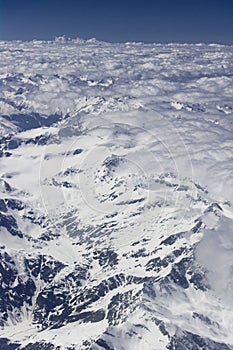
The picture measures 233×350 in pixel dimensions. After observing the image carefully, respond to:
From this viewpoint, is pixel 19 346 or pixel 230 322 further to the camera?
pixel 19 346

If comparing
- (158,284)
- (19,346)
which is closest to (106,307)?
(158,284)

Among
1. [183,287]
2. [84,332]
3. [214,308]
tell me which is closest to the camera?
[84,332]

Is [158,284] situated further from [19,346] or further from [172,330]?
[19,346]

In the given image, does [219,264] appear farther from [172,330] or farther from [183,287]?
[172,330]

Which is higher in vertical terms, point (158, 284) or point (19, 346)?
point (158, 284)

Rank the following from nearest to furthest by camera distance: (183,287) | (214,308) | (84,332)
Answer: (84,332) < (214,308) < (183,287)

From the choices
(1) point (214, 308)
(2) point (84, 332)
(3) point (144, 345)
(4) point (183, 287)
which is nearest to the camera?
(3) point (144, 345)

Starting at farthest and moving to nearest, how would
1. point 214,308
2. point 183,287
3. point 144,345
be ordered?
point 183,287 < point 214,308 < point 144,345

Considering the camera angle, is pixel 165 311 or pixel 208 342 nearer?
pixel 208 342

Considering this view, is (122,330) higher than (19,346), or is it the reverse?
(122,330)
